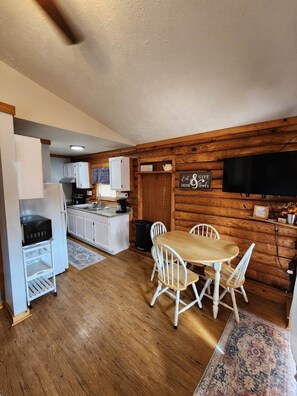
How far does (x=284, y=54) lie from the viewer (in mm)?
1358

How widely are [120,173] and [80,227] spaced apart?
1.80 meters

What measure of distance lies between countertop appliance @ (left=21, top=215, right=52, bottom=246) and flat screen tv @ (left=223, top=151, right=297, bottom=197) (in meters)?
2.57

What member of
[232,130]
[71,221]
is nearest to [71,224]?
[71,221]

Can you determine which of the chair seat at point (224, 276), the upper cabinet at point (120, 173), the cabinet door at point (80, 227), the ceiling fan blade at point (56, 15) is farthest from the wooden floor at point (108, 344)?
the ceiling fan blade at point (56, 15)

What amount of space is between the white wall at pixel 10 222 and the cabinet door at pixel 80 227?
218cm

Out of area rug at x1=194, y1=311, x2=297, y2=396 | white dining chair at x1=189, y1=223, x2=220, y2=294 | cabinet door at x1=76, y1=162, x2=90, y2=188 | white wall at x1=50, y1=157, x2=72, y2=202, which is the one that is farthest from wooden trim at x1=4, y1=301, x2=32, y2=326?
white wall at x1=50, y1=157, x2=72, y2=202

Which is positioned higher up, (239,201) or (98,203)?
(239,201)

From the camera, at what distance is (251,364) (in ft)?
4.98

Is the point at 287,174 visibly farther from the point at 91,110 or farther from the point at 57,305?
the point at 57,305

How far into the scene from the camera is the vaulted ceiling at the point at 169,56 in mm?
1222

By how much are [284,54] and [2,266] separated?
3.66m

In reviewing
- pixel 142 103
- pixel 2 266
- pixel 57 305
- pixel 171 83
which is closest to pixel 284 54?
pixel 171 83

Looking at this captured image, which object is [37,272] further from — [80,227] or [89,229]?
[80,227]

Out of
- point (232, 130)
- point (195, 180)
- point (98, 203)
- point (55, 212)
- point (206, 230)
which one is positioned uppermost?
point (232, 130)
